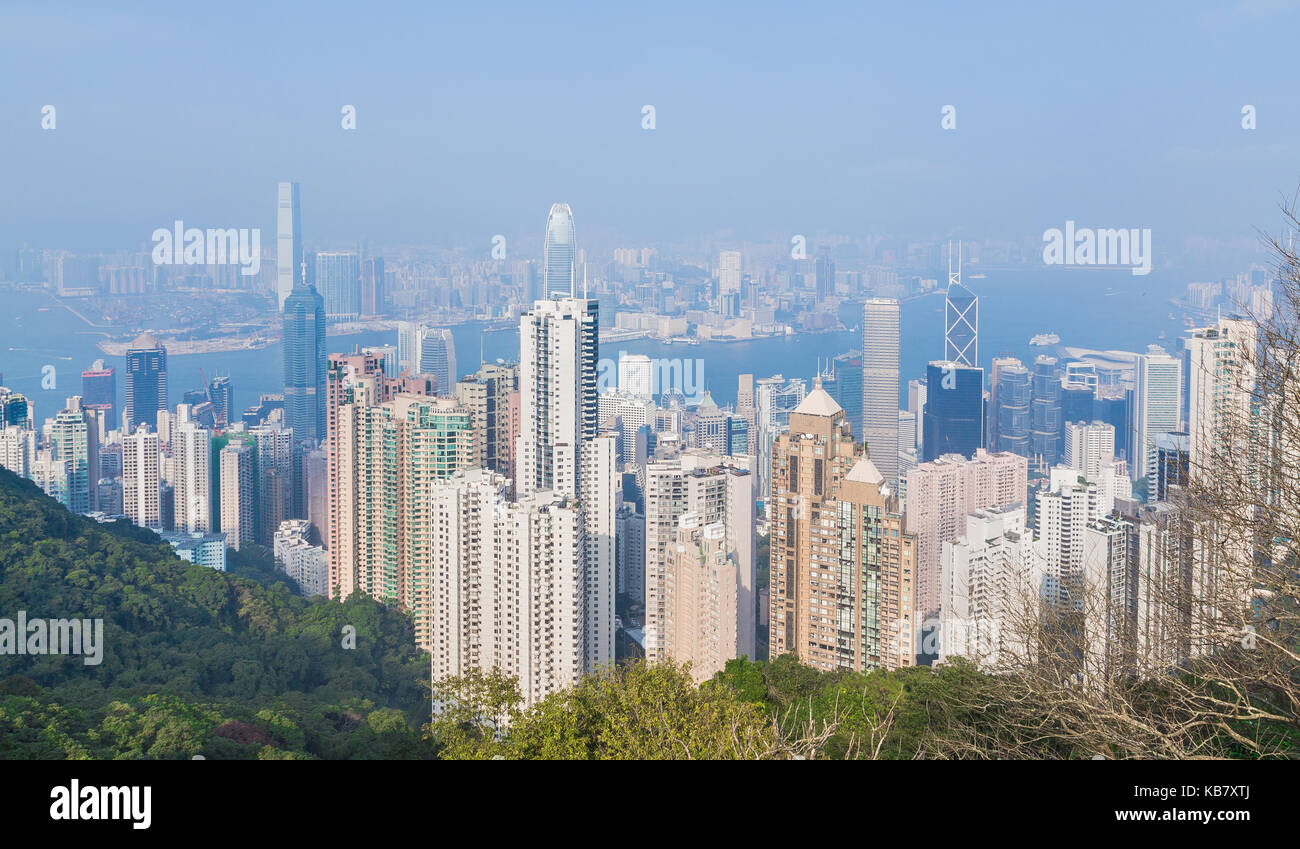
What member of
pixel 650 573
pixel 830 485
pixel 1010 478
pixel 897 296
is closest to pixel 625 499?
pixel 650 573

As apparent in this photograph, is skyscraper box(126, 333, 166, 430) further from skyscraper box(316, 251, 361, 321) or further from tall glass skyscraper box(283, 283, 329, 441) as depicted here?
skyscraper box(316, 251, 361, 321)

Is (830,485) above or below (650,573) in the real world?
above

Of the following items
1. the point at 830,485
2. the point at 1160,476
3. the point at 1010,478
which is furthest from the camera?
the point at 1010,478

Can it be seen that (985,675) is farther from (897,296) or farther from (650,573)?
(897,296)

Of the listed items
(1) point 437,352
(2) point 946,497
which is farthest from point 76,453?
(2) point 946,497

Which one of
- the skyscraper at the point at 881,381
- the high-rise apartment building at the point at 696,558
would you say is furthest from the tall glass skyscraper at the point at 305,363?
the skyscraper at the point at 881,381

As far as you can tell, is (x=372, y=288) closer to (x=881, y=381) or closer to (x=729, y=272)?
(x=729, y=272)

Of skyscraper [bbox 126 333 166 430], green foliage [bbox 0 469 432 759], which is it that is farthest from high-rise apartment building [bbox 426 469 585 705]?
skyscraper [bbox 126 333 166 430]
